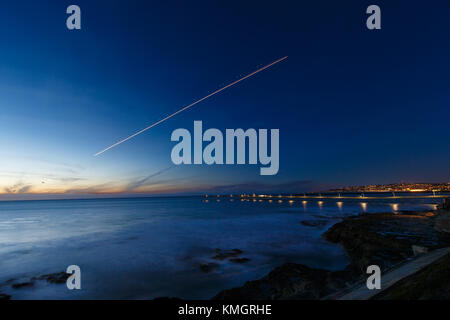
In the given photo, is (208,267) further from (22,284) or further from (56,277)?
(22,284)

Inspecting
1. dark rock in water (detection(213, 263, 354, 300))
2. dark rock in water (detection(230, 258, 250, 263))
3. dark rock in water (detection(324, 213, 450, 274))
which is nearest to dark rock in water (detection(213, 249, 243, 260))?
dark rock in water (detection(230, 258, 250, 263))

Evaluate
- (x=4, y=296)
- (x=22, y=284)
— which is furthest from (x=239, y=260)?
(x=22, y=284)

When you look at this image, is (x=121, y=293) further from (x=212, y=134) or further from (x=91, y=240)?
(x=91, y=240)

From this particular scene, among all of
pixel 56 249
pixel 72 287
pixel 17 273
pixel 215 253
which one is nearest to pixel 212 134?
pixel 215 253

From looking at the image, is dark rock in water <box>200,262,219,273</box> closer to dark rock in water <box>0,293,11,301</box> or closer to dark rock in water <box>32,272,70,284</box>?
dark rock in water <box>32,272,70,284</box>

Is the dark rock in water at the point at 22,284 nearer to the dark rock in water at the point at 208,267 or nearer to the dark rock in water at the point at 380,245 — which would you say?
the dark rock in water at the point at 208,267

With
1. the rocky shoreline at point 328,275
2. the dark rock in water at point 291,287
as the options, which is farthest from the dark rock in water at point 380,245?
the dark rock in water at point 291,287
